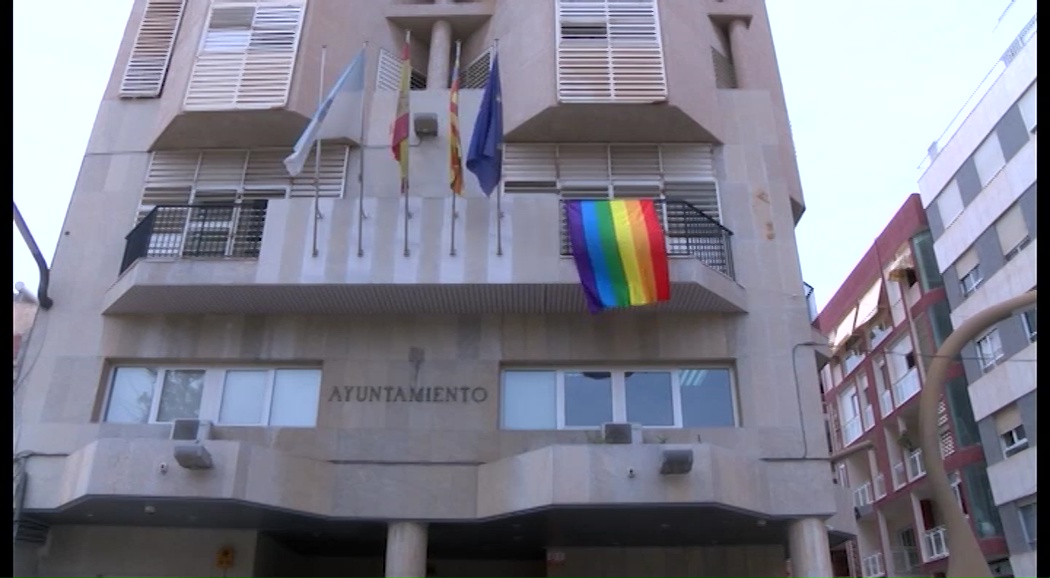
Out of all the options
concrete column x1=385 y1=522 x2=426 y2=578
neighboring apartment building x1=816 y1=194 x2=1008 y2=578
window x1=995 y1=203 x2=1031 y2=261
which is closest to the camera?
concrete column x1=385 y1=522 x2=426 y2=578

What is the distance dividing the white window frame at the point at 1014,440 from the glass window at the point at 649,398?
650 inches

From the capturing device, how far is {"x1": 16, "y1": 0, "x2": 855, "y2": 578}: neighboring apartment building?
1164cm

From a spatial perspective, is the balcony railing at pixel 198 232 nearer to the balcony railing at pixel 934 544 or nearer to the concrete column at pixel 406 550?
the concrete column at pixel 406 550

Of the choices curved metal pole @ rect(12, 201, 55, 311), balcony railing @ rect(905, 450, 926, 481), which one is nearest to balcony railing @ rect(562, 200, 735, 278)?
curved metal pole @ rect(12, 201, 55, 311)

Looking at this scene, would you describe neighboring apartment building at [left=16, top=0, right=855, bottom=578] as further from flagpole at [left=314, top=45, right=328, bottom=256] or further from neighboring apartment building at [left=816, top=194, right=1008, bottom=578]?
neighboring apartment building at [left=816, top=194, right=1008, bottom=578]

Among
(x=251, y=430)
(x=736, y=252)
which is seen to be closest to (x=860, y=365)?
(x=736, y=252)

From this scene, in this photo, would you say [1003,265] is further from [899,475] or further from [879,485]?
[879,485]

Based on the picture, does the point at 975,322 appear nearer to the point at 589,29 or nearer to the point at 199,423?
the point at 589,29

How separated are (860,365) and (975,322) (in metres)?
25.6

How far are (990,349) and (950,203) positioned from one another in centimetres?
585

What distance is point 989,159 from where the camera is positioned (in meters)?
26.7

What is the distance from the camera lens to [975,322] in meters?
10.8

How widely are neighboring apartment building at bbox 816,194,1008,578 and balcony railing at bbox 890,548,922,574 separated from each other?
0.13 ft

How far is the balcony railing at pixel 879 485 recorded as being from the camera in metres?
31.6
